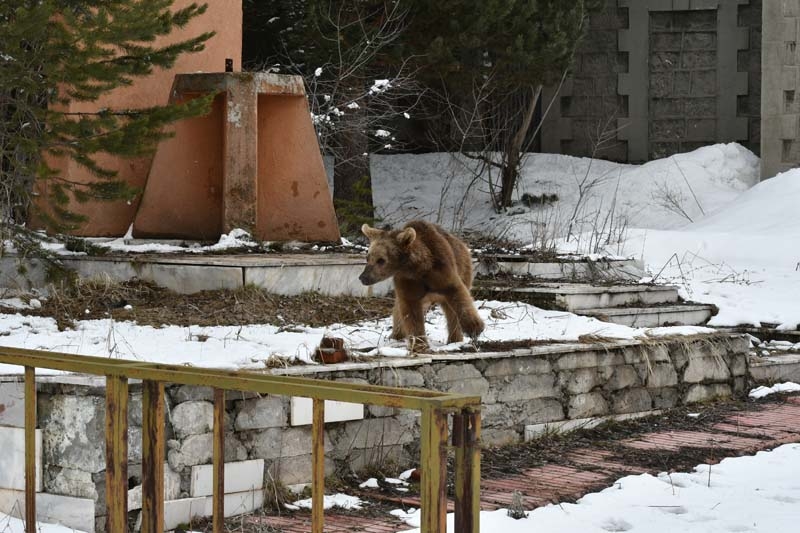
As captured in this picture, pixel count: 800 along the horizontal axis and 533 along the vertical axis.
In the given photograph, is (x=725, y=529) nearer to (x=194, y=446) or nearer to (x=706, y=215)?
(x=194, y=446)

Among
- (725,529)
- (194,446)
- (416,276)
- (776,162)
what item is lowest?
(725,529)

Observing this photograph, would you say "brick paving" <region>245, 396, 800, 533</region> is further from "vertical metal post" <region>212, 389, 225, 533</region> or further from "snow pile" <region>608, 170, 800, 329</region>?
"snow pile" <region>608, 170, 800, 329</region>

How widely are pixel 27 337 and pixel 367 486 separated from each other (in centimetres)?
208

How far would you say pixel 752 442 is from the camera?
22.8 ft

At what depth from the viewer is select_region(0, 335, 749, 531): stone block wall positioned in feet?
16.3

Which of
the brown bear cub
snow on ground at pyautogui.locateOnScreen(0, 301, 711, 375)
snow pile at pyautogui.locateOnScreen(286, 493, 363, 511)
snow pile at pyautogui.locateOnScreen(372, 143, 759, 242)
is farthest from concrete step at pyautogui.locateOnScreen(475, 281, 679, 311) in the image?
snow pile at pyautogui.locateOnScreen(372, 143, 759, 242)

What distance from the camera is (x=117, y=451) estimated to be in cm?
362

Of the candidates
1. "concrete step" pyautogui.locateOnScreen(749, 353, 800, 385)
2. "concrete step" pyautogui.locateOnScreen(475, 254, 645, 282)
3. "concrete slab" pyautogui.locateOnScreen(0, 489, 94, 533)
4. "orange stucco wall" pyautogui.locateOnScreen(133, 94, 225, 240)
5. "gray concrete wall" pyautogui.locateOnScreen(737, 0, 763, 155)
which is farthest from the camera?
"gray concrete wall" pyautogui.locateOnScreen(737, 0, 763, 155)

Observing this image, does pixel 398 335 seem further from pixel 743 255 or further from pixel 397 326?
pixel 743 255

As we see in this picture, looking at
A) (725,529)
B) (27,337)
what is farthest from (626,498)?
(27,337)

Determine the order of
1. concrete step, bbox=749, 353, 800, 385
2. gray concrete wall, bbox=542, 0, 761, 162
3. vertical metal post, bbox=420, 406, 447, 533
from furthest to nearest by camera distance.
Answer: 1. gray concrete wall, bbox=542, 0, 761, 162
2. concrete step, bbox=749, 353, 800, 385
3. vertical metal post, bbox=420, 406, 447, 533

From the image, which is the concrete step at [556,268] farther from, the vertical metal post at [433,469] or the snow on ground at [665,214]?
the vertical metal post at [433,469]

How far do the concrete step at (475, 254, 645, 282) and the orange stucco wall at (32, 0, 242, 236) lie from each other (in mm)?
2576

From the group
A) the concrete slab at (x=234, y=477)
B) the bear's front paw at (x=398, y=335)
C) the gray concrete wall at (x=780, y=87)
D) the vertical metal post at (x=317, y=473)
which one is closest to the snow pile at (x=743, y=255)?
the gray concrete wall at (x=780, y=87)
